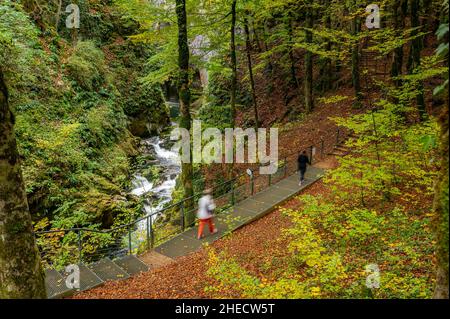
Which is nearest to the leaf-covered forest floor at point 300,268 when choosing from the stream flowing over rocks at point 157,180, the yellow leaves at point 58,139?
the stream flowing over rocks at point 157,180

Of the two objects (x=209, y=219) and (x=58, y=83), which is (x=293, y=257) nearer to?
(x=209, y=219)

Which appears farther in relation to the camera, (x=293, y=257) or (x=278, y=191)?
(x=278, y=191)

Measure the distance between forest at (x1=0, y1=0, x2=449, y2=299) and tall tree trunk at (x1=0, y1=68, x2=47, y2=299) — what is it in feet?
0.06

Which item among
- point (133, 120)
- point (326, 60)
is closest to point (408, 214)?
point (326, 60)

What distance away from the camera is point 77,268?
8039 mm

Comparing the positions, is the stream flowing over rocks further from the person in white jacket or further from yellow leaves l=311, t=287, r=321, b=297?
yellow leaves l=311, t=287, r=321, b=297

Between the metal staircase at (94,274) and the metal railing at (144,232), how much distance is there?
572 millimetres

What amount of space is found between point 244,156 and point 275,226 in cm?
952

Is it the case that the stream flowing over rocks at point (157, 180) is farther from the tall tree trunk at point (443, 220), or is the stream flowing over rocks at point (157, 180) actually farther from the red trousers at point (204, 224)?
the tall tree trunk at point (443, 220)

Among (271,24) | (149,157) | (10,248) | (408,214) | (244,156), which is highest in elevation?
(271,24)

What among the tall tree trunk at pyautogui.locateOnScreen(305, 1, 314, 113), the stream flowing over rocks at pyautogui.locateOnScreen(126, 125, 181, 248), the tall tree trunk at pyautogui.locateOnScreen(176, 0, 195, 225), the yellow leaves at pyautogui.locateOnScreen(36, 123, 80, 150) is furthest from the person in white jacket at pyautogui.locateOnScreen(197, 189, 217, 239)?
the tall tree trunk at pyautogui.locateOnScreen(305, 1, 314, 113)

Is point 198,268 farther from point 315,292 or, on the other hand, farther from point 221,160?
point 221,160

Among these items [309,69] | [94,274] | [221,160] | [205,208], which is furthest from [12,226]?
[309,69]

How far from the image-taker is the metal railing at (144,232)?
10.8 metres
